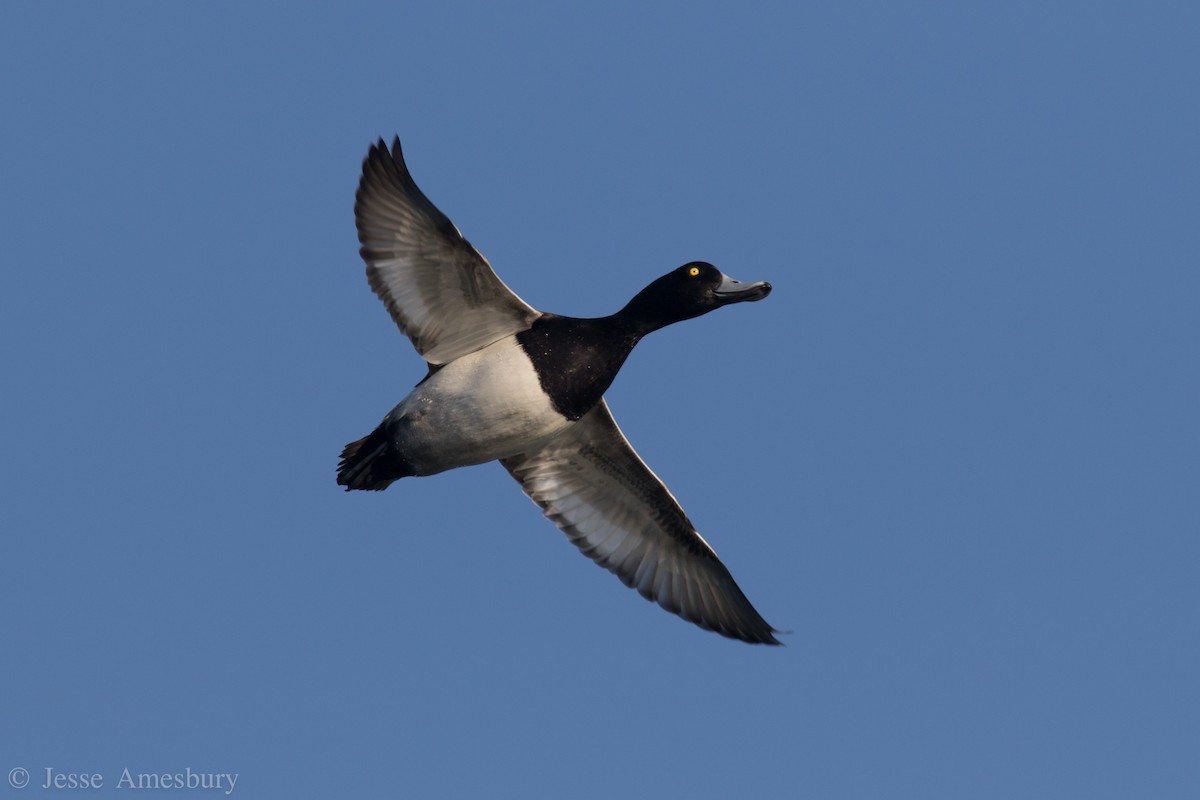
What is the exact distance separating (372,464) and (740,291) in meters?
3.47

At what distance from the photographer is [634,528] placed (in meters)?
14.7

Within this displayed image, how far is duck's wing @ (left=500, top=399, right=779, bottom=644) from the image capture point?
1441cm

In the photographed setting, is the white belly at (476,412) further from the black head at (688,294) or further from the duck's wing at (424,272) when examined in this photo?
the black head at (688,294)

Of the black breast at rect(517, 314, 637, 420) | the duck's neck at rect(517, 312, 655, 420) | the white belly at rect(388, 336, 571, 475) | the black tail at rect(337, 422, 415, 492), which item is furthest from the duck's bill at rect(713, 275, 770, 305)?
the black tail at rect(337, 422, 415, 492)

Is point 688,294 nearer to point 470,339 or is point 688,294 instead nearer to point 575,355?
point 575,355

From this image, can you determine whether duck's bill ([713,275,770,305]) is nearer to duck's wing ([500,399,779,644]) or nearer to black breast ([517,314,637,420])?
black breast ([517,314,637,420])

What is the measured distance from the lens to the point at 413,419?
13.0 m

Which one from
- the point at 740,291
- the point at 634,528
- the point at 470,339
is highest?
the point at 470,339

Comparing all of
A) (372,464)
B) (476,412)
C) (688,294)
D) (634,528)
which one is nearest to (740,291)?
(688,294)

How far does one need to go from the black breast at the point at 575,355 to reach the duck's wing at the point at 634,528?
1.30 m

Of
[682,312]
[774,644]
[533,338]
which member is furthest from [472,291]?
[774,644]

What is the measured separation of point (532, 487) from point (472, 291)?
90.3 inches

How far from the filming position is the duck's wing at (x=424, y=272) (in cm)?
1294

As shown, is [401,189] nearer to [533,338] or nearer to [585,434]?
[533,338]
